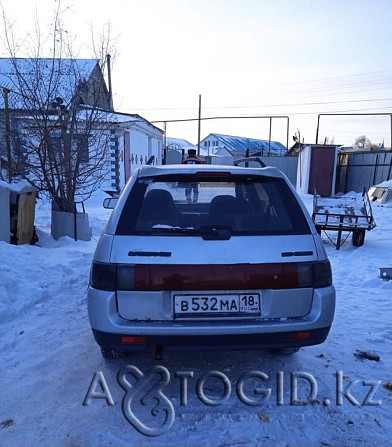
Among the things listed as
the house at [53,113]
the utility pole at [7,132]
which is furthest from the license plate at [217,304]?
the utility pole at [7,132]

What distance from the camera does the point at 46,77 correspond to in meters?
7.02

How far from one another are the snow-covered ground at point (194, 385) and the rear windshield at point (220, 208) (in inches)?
45.7

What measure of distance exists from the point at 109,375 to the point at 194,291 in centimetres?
110

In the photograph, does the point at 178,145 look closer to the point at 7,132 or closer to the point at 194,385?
the point at 7,132

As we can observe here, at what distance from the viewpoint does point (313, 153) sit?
17.8 m

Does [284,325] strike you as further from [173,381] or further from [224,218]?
[173,381]

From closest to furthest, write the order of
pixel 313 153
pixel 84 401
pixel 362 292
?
pixel 84 401 < pixel 362 292 < pixel 313 153

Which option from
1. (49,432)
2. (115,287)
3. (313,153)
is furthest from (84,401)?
(313,153)

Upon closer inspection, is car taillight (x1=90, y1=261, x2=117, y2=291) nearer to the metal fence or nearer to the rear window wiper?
the rear window wiper

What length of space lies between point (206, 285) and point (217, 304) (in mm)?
151

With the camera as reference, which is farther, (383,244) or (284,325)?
(383,244)

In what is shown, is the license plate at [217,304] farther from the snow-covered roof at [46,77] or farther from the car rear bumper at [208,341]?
the snow-covered roof at [46,77]

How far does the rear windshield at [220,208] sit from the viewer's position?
2.42 metres

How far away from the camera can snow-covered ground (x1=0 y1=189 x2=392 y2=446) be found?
7.16ft
